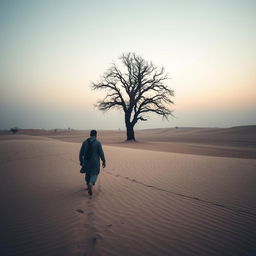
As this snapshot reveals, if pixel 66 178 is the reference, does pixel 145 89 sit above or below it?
above

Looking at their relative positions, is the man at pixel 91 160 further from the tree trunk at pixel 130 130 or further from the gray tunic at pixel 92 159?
the tree trunk at pixel 130 130

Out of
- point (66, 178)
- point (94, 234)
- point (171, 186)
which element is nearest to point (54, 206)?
point (94, 234)

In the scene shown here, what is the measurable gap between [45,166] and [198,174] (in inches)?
258

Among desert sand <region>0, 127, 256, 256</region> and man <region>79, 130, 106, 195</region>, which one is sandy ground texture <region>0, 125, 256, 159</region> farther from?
man <region>79, 130, 106, 195</region>

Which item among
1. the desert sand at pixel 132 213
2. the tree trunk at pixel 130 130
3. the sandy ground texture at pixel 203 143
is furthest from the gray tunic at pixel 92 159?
the tree trunk at pixel 130 130

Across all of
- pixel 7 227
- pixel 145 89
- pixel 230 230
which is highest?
pixel 145 89

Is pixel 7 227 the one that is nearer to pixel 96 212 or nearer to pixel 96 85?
pixel 96 212

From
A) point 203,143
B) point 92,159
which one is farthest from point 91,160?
point 203,143

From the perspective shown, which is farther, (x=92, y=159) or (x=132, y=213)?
(x=92, y=159)

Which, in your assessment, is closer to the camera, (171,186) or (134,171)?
(171,186)

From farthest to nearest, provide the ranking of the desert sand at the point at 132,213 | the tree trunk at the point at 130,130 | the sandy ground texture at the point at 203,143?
the tree trunk at the point at 130,130 → the sandy ground texture at the point at 203,143 → the desert sand at the point at 132,213

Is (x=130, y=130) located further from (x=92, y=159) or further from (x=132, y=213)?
(x=132, y=213)

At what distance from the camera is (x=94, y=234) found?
3.02 metres

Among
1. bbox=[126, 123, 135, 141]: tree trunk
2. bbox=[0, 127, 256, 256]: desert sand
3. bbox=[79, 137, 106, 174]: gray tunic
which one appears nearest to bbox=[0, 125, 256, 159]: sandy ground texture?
bbox=[126, 123, 135, 141]: tree trunk
